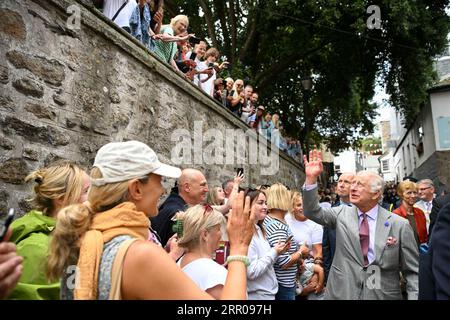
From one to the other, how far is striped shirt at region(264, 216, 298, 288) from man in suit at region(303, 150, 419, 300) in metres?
0.57

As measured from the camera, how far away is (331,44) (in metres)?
17.0

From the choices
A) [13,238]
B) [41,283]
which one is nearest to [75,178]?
[13,238]

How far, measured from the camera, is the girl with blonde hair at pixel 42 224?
2.04m

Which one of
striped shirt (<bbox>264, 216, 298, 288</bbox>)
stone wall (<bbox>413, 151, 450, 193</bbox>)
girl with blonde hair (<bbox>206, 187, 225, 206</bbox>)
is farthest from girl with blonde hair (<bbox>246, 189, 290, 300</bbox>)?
stone wall (<bbox>413, 151, 450, 193</bbox>)

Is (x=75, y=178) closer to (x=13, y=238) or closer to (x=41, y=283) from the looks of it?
(x=13, y=238)

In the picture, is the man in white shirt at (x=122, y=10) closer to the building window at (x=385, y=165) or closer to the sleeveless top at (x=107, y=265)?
the sleeveless top at (x=107, y=265)

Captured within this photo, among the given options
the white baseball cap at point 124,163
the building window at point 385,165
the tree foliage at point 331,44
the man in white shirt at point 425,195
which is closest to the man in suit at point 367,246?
the white baseball cap at point 124,163

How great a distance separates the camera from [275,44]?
17.7 meters

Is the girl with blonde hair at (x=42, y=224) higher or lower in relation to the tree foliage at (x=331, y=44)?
lower

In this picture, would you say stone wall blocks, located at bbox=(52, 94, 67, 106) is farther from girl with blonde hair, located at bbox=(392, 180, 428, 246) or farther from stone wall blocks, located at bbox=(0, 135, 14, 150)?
girl with blonde hair, located at bbox=(392, 180, 428, 246)

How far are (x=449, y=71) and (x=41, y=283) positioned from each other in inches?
1079

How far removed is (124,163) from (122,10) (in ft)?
15.0

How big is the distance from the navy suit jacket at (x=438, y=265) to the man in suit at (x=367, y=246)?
1.48 meters

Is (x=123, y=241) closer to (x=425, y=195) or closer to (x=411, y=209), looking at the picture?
(x=411, y=209)
